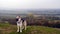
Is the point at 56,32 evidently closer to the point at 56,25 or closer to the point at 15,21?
the point at 56,25

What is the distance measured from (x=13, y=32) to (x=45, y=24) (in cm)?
42

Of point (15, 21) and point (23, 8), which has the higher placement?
point (23, 8)

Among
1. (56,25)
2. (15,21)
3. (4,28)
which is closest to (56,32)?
(56,25)

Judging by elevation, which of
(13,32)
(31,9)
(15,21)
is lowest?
(13,32)

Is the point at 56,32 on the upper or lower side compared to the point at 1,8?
lower

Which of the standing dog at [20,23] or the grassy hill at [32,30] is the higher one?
the standing dog at [20,23]

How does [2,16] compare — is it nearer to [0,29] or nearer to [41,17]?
[0,29]

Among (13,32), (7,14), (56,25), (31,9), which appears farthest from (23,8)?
(56,25)

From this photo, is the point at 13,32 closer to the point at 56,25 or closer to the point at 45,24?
the point at 45,24

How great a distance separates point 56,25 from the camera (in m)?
1.40

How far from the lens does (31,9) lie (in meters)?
1.42

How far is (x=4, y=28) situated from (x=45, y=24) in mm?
533

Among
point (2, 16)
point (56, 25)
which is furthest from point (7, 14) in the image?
point (56, 25)

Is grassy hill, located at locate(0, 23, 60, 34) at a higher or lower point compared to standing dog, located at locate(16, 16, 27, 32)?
lower
